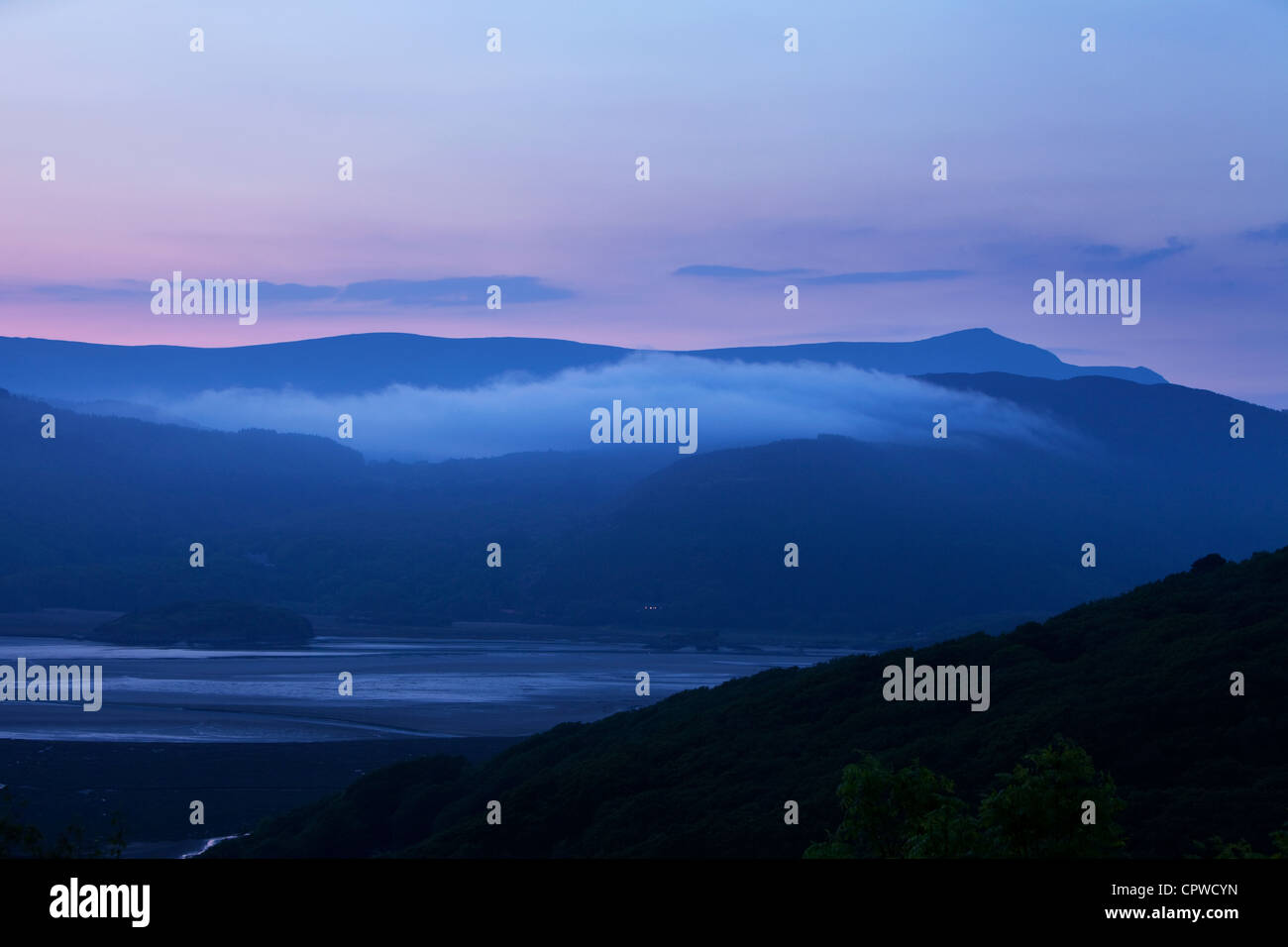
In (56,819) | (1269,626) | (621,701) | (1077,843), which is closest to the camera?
(1077,843)

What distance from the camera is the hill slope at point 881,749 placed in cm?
6044

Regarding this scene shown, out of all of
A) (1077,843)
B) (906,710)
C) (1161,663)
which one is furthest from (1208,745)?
(1077,843)

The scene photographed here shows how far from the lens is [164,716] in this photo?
157 meters

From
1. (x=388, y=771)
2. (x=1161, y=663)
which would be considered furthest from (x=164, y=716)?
(x=1161, y=663)

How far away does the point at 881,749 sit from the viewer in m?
73.1

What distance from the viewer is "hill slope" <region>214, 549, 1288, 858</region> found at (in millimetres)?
60438

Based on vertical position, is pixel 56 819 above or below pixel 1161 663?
below

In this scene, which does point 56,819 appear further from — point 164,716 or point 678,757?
point 164,716

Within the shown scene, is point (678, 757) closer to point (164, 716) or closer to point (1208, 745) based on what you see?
point (1208, 745)
